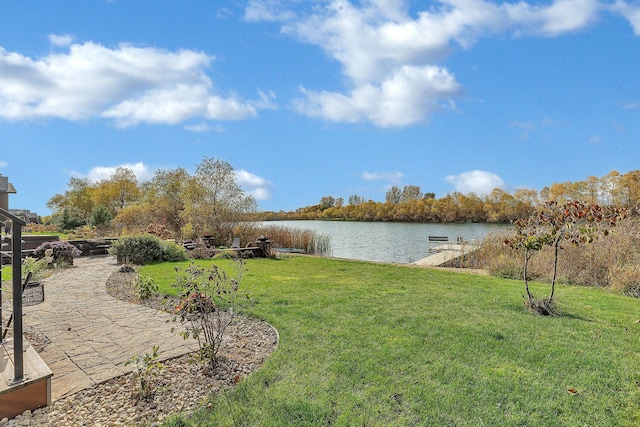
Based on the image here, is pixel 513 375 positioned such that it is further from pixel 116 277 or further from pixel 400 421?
pixel 116 277

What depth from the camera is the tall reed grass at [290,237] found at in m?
16.7

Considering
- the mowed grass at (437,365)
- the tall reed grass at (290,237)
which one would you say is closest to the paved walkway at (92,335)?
the mowed grass at (437,365)

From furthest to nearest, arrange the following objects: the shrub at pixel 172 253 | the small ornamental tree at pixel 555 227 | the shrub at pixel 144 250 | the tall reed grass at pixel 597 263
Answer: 1. the shrub at pixel 172 253
2. the shrub at pixel 144 250
3. the tall reed grass at pixel 597 263
4. the small ornamental tree at pixel 555 227

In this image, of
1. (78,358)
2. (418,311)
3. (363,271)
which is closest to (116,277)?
(78,358)

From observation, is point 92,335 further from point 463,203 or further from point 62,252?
point 463,203

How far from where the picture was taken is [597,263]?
8219mm

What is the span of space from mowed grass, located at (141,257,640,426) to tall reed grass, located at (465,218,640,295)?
2.03m

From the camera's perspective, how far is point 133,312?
5180 mm

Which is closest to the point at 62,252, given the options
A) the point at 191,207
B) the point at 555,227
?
the point at 191,207

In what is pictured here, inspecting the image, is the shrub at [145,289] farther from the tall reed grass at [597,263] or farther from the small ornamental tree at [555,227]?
the tall reed grass at [597,263]

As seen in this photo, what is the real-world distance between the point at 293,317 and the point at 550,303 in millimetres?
3851

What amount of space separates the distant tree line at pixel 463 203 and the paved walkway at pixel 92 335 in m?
28.4

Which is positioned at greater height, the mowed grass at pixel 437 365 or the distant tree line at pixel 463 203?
the distant tree line at pixel 463 203

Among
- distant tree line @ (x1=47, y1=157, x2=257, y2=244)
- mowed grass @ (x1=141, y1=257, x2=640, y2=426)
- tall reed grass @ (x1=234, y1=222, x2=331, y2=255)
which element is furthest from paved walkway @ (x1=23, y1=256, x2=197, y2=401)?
distant tree line @ (x1=47, y1=157, x2=257, y2=244)
